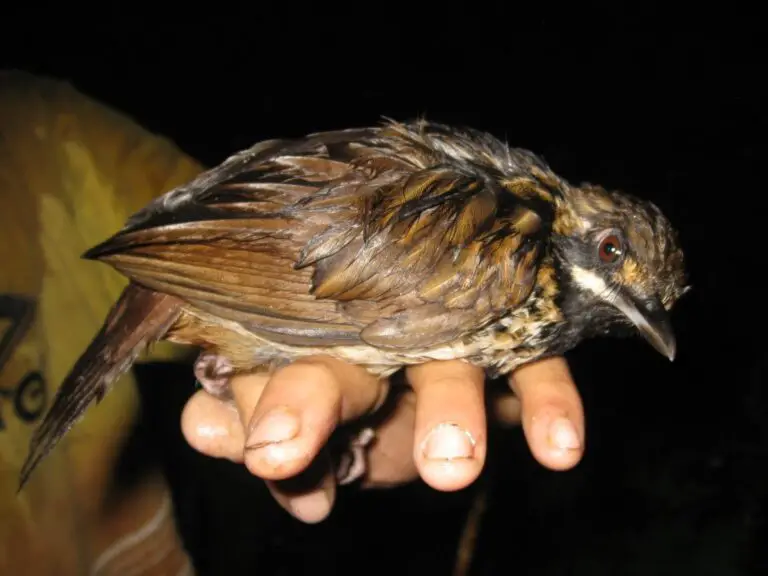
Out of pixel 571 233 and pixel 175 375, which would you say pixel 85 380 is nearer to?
pixel 571 233

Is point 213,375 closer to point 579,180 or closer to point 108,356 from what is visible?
point 108,356

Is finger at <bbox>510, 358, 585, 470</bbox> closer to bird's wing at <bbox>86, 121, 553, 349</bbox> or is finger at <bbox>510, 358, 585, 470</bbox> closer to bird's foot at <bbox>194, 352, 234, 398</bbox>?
bird's wing at <bbox>86, 121, 553, 349</bbox>

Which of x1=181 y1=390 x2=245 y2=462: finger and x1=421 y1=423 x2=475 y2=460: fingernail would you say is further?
x1=181 y1=390 x2=245 y2=462: finger

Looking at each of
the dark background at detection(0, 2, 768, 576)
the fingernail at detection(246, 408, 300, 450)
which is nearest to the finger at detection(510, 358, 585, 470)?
the fingernail at detection(246, 408, 300, 450)

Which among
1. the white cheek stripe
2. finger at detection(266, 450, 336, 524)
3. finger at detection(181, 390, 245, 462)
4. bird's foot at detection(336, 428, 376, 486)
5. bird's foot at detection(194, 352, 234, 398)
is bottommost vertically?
bird's foot at detection(336, 428, 376, 486)

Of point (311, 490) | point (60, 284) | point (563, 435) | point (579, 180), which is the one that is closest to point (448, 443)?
point (563, 435)

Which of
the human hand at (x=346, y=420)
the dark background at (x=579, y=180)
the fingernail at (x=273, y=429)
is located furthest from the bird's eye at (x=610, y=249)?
the dark background at (x=579, y=180)

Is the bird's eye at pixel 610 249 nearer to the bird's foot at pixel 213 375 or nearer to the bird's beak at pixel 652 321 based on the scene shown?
the bird's beak at pixel 652 321
